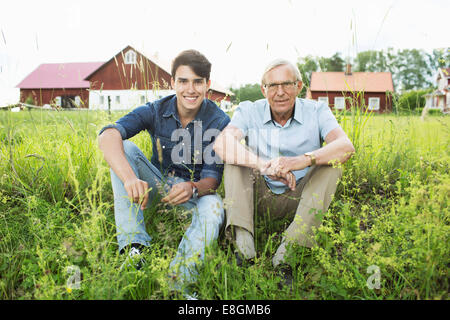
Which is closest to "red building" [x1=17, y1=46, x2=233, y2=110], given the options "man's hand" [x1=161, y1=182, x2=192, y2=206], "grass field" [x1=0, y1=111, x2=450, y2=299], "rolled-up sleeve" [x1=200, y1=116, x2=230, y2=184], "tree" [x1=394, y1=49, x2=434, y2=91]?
"grass field" [x1=0, y1=111, x2=450, y2=299]

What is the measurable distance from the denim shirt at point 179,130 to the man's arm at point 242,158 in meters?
0.26

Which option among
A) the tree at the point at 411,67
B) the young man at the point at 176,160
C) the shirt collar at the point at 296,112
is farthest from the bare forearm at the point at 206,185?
the tree at the point at 411,67

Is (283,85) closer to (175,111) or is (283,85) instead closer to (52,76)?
(175,111)

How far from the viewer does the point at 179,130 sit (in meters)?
2.67

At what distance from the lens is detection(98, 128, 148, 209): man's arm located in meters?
2.01

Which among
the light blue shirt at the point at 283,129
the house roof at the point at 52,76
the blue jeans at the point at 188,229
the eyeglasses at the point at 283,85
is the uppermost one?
the house roof at the point at 52,76

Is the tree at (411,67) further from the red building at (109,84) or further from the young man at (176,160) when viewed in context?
the young man at (176,160)

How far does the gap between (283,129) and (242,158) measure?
62 centimetres

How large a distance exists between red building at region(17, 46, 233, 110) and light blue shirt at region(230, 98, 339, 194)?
90cm

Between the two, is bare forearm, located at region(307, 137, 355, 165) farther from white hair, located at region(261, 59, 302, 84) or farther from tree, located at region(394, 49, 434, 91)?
tree, located at region(394, 49, 434, 91)

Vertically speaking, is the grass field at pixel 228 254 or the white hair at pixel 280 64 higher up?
the white hair at pixel 280 64

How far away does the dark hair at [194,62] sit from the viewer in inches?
102
